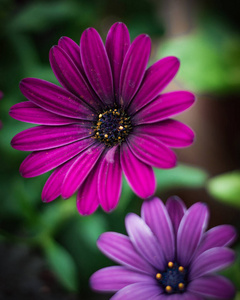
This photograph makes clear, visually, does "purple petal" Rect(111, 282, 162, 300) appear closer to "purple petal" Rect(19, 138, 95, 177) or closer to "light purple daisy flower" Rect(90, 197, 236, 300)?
"light purple daisy flower" Rect(90, 197, 236, 300)

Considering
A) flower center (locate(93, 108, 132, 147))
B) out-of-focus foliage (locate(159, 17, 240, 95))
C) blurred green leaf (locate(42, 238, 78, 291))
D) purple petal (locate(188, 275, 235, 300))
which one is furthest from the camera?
out-of-focus foliage (locate(159, 17, 240, 95))

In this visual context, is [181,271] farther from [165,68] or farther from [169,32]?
[169,32]

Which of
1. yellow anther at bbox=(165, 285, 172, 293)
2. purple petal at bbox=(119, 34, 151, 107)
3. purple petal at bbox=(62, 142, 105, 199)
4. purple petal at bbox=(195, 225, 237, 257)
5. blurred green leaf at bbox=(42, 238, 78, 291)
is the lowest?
blurred green leaf at bbox=(42, 238, 78, 291)

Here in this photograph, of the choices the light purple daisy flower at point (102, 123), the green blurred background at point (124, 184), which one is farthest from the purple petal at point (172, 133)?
the green blurred background at point (124, 184)

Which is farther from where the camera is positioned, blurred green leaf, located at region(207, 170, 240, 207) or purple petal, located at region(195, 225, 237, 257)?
blurred green leaf, located at region(207, 170, 240, 207)

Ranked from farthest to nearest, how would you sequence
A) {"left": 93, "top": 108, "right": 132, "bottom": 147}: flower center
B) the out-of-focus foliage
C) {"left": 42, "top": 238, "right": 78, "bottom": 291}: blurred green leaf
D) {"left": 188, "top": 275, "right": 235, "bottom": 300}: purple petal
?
the out-of-focus foliage, {"left": 42, "top": 238, "right": 78, "bottom": 291}: blurred green leaf, {"left": 93, "top": 108, "right": 132, "bottom": 147}: flower center, {"left": 188, "top": 275, "right": 235, "bottom": 300}: purple petal

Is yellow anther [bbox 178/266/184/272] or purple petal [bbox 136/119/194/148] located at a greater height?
purple petal [bbox 136/119/194/148]

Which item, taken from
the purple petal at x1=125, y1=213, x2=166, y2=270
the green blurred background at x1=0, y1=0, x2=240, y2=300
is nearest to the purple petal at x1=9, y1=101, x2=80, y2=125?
the purple petal at x1=125, y1=213, x2=166, y2=270

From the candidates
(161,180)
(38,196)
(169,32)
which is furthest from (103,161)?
(169,32)
